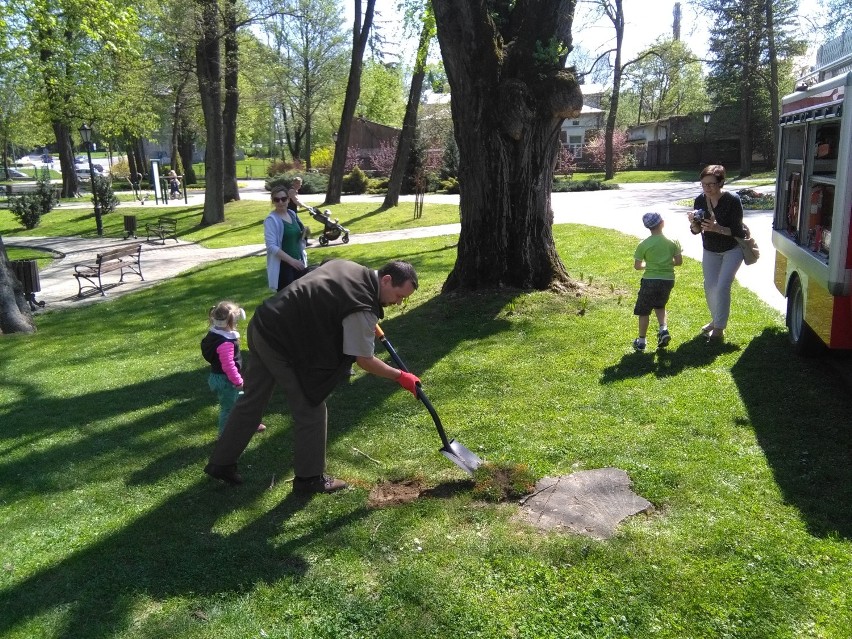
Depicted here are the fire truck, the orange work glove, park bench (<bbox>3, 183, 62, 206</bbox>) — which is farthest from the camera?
park bench (<bbox>3, 183, 62, 206</bbox>)

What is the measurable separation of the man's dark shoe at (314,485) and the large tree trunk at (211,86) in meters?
21.8

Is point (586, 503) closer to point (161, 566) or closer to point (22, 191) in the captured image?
point (161, 566)

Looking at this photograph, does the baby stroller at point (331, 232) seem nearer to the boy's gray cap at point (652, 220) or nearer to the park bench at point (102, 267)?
the park bench at point (102, 267)

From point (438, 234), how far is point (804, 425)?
47.9 ft

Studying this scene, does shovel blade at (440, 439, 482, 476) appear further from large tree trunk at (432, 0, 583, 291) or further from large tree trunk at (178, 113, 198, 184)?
large tree trunk at (178, 113, 198, 184)

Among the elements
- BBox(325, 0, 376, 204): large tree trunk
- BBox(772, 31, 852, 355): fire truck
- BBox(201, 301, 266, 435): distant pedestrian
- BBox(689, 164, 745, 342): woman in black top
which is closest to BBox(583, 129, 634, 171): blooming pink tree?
BBox(325, 0, 376, 204): large tree trunk

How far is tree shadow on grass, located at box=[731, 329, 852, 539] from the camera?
4.20 m

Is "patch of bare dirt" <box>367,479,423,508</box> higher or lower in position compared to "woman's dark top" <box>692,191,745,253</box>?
lower

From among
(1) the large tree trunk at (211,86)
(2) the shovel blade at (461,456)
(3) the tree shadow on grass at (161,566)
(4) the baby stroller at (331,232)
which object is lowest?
(3) the tree shadow on grass at (161,566)

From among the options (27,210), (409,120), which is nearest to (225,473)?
(409,120)

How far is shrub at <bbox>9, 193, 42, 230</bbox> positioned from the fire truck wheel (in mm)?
29797

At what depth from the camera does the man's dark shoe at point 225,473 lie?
486 cm

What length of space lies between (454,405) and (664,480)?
2124 mm

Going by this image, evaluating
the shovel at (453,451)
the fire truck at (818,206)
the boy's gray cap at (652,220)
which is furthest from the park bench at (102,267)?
the fire truck at (818,206)
